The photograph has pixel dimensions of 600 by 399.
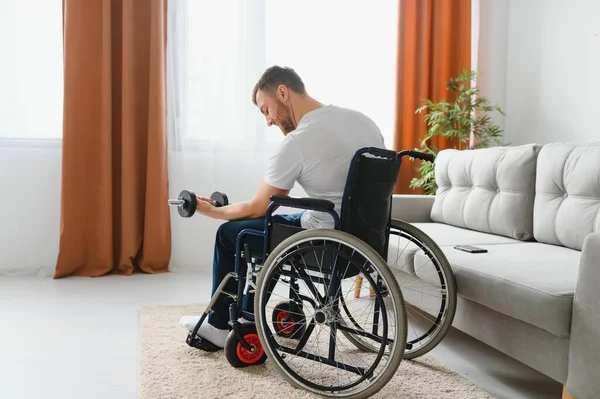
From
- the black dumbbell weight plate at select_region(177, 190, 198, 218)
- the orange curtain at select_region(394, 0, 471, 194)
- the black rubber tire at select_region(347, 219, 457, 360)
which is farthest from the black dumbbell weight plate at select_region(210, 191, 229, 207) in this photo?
the orange curtain at select_region(394, 0, 471, 194)

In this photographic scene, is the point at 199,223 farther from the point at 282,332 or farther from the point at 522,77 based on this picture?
the point at 522,77

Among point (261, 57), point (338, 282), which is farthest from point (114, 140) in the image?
point (338, 282)

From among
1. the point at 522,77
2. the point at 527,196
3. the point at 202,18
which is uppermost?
the point at 202,18

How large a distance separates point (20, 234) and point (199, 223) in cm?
106

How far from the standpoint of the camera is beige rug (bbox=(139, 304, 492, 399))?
5.33ft

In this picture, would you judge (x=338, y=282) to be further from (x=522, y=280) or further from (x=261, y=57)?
(x=261, y=57)

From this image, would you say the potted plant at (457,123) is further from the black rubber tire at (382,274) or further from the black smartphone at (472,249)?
the black rubber tire at (382,274)

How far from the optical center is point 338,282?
5.16 ft

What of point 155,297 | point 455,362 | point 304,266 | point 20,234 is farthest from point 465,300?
point 20,234

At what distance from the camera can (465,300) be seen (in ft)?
5.98

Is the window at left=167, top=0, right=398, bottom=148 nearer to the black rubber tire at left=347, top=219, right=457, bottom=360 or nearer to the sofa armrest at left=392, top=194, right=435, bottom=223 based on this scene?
the sofa armrest at left=392, top=194, right=435, bottom=223

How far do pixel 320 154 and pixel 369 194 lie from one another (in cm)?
20

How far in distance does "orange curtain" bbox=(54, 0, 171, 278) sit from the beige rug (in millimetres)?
1389

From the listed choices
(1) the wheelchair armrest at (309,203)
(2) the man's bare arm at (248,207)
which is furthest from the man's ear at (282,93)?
(1) the wheelchair armrest at (309,203)
